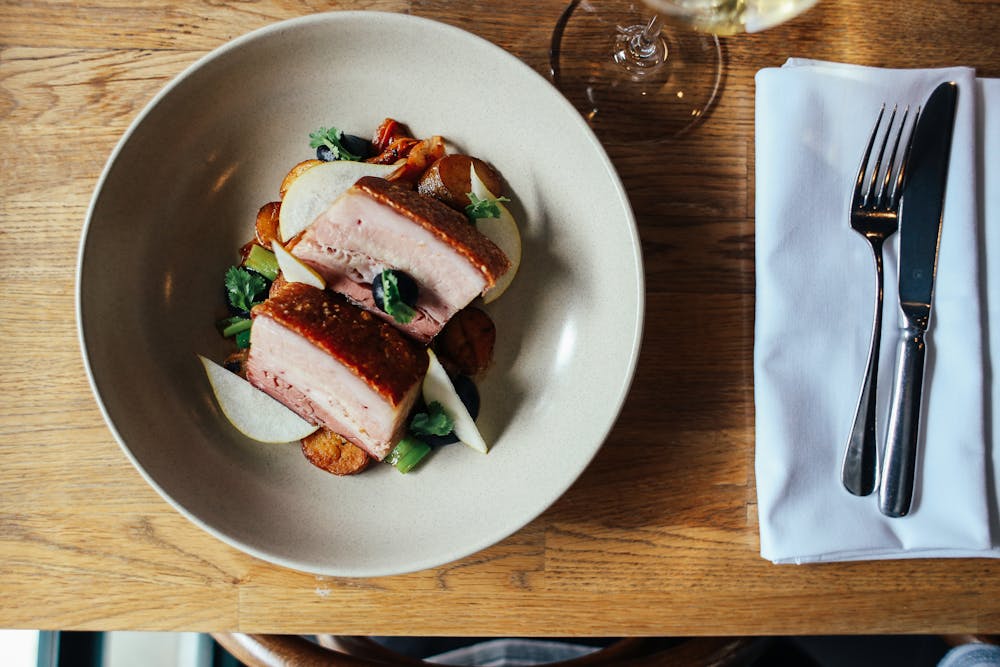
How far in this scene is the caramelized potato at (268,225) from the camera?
120cm

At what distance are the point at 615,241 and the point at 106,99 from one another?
2.73 feet

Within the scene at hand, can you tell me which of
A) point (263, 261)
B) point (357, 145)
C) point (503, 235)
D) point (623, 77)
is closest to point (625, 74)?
point (623, 77)

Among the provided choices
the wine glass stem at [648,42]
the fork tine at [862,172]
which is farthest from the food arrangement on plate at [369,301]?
the fork tine at [862,172]

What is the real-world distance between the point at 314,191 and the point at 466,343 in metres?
0.33

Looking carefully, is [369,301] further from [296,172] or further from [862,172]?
[862,172]

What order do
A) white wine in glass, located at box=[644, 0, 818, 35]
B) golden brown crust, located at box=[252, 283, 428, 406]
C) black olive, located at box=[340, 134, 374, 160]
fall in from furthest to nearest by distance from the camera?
1. black olive, located at box=[340, 134, 374, 160]
2. golden brown crust, located at box=[252, 283, 428, 406]
3. white wine in glass, located at box=[644, 0, 818, 35]

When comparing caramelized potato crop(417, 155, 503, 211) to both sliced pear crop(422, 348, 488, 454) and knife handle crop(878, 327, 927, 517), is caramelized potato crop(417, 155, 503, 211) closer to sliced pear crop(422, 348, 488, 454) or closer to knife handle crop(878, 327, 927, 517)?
sliced pear crop(422, 348, 488, 454)

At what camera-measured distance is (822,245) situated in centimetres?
121

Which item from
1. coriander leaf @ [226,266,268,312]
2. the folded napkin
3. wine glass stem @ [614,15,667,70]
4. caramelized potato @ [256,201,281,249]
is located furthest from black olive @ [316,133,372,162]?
the folded napkin

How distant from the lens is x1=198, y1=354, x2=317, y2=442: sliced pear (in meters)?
1.19

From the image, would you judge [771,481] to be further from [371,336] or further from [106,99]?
[106,99]

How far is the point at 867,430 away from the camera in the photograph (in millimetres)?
1186

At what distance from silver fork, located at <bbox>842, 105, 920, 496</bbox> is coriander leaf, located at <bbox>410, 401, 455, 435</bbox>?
0.61m

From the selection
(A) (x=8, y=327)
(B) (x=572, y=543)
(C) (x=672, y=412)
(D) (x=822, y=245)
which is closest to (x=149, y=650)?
(A) (x=8, y=327)
